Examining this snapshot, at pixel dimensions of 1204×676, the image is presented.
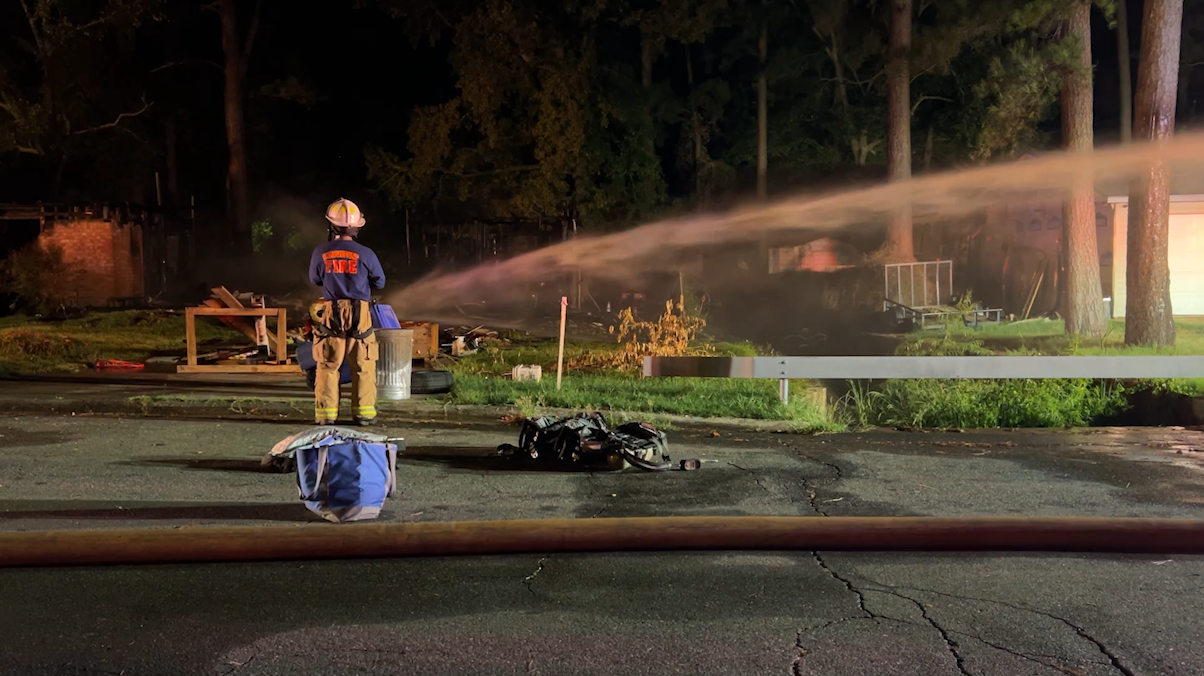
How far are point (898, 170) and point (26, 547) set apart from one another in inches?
987

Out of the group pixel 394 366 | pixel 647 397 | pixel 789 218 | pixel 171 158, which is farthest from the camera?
pixel 789 218

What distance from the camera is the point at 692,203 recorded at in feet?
126

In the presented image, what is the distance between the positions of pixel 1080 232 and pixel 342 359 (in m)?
15.4

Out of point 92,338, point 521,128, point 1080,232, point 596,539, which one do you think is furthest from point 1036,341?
point 92,338

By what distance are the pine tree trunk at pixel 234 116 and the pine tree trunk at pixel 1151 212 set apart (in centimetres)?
2324

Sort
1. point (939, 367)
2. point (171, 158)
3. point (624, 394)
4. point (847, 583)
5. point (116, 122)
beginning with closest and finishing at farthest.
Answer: point (847, 583), point (939, 367), point (624, 394), point (116, 122), point (171, 158)

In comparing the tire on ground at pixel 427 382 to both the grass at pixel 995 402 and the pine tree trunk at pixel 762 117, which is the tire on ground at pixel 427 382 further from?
the pine tree trunk at pixel 762 117

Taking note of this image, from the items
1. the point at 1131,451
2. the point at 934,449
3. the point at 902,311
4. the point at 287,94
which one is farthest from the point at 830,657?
the point at 287,94

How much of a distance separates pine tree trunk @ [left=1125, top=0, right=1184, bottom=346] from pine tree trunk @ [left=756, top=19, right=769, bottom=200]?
2170cm

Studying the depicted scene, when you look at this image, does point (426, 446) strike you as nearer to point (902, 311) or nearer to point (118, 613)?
point (118, 613)

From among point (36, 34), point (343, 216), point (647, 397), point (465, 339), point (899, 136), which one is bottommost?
point (647, 397)

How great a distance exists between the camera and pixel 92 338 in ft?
57.4

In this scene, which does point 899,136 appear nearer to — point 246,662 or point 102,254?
point 102,254

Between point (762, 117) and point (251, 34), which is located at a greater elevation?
point (251, 34)
